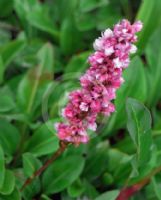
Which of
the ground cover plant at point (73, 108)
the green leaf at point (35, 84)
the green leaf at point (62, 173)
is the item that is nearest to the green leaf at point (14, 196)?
the ground cover plant at point (73, 108)

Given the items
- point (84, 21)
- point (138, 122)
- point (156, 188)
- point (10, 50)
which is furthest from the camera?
point (84, 21)

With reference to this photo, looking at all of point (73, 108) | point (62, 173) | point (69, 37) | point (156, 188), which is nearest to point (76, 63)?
point (69, 37)

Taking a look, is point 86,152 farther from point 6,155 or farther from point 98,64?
point 98,64

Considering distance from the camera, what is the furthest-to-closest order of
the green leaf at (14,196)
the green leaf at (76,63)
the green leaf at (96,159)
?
the green leaf at (76,63)
the green leaf at (96,159)
the green leaf at (14,196)

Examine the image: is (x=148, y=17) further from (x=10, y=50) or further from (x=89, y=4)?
(x=10, y=50)

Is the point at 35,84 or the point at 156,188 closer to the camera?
the point at 156,188

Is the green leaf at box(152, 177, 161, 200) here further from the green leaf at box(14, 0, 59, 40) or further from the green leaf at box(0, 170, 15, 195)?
the green leaf at box(14, 0, 59, 40)

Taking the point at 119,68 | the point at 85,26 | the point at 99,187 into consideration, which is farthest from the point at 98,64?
the point at 85,26

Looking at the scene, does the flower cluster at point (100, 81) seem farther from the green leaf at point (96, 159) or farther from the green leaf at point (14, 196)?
the green leaf at point (96, 159)
